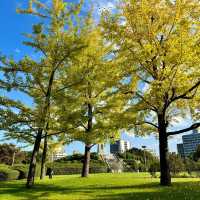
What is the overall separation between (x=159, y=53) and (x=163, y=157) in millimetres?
6154

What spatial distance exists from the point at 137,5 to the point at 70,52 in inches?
192

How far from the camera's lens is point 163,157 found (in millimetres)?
17922

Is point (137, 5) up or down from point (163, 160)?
up

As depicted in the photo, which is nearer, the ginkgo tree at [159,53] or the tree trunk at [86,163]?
the ginkgo tree at [159,53]

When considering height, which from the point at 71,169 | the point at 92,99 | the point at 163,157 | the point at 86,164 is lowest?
the point at 163,157

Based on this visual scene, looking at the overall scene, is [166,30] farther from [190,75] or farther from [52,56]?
[52,56]

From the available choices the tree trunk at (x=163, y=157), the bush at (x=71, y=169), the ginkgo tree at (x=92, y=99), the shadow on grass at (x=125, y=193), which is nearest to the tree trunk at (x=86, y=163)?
the ginkgo tree at (x=92, y=99)

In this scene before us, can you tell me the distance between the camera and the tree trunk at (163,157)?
1750 cm

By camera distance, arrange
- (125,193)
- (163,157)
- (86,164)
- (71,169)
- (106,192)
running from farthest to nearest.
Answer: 1. (71,169)
2. (86,164)
3. (163,157)
4. (106,192)
5. (125,193)

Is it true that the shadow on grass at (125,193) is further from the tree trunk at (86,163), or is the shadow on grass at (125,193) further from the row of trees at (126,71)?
the tree trunk at (86,163)

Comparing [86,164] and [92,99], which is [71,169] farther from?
[92,99]

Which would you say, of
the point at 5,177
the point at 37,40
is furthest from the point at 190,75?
the point at 5,177

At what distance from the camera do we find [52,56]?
18.3m

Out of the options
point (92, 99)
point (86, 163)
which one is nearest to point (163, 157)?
point (92, 99)
